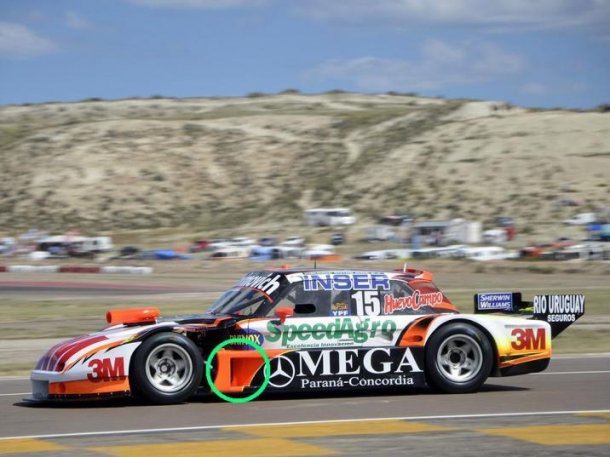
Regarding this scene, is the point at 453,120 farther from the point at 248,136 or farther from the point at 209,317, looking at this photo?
the point at 209,317

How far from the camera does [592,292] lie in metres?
31.9

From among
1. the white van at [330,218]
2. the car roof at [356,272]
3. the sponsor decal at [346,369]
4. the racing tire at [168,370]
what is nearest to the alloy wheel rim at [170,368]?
the racing tire at [168,370]

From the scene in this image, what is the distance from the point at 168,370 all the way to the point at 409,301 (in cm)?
255

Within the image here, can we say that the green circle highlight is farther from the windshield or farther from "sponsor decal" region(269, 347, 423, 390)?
the windshield

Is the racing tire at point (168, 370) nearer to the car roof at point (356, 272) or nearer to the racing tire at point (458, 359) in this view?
the car roof at point (356, 272)

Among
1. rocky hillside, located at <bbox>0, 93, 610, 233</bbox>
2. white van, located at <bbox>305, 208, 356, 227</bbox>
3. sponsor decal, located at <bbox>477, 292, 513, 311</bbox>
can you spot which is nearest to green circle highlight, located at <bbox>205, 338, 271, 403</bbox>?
sponsor decal, located at <bbox>477, 292, 513, 311</bbox>

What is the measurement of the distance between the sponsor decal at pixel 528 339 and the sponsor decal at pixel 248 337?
103 inches

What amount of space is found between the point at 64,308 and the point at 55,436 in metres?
20.0

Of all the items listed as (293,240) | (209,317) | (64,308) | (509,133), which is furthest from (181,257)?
(209,317)

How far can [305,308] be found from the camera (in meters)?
10.8

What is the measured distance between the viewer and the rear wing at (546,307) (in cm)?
1159

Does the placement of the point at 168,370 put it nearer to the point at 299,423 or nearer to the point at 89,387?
the point at 89,387

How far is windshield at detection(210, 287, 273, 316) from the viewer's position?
10.7 m

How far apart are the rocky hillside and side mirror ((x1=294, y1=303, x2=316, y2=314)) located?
48760 millimetres
